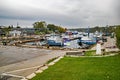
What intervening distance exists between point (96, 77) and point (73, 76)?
52.5 inches

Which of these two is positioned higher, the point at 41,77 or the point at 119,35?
the point at 119,35

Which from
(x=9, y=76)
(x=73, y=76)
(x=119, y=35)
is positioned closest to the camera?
(x=73, y=76)

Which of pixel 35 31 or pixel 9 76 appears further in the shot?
pixel 35 31

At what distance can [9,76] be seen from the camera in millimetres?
13398

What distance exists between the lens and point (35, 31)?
15900 centimetres

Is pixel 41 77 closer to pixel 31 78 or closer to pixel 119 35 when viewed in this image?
pixel 31 78

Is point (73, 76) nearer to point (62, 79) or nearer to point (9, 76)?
point (62, 79)

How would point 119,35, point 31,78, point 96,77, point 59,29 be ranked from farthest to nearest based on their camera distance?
point 59,29
point 119,35
point 31,78
point 96,77

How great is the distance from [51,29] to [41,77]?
516 feet

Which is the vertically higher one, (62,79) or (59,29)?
(59,29)

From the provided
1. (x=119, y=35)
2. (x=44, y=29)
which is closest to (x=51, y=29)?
(x=44, y=29)

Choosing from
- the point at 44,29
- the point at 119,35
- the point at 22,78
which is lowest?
the point at 22,78

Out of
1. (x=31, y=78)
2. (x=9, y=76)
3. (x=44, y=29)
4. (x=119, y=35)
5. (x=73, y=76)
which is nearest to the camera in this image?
(x=73, y=76)

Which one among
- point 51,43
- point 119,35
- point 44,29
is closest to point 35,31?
point 44,29
